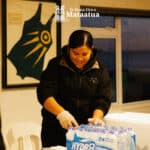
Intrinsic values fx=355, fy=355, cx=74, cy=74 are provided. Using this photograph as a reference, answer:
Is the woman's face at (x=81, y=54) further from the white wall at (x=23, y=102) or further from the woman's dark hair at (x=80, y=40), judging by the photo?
the white wall at (x=23, y=102)

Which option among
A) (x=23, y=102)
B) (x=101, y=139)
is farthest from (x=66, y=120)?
(x=23, y=102)

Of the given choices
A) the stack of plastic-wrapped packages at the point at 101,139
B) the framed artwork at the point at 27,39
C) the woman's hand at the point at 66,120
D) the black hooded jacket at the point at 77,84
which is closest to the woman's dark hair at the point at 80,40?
the black hooded jacket at the point at 77,84

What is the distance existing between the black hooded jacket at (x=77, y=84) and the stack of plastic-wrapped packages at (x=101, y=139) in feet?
2.44

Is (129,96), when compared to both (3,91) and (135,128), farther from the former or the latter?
(135,128)

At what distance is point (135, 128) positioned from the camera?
1.18m

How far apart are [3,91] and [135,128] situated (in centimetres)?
208

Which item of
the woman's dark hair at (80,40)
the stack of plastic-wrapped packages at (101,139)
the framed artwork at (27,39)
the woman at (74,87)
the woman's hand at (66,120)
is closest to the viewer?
the stack of plastic-wrapped packages at (101,139)

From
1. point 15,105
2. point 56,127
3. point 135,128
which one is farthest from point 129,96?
point 135,128

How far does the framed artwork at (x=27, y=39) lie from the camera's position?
3072 millimetres

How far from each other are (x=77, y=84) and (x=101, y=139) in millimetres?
866

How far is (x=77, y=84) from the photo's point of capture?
6.31 ft

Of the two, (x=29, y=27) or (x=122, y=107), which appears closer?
(x=29, y=27)

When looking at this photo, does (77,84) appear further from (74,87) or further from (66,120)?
(66,120)

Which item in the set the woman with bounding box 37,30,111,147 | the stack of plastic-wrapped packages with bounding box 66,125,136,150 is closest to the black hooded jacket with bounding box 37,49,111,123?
the woman with bounding box 37,30,111,147
